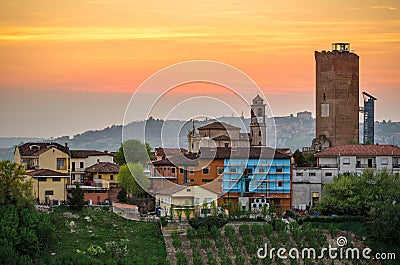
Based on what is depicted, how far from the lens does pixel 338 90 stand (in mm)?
67875

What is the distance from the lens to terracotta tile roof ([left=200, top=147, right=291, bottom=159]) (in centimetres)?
4691

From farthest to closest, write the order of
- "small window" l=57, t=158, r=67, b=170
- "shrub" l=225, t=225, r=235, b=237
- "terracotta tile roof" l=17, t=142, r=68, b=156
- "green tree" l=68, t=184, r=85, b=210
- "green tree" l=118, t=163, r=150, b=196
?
"terracotta tile roof" l=17, t=142, r=68, b=156
"small window" l=57, t=158, r=67, b=170
"green tree" l=118, t=163, r=150, b=196
"green tree" l=68, t=184, r=85, b=210
"shrub" l=225, t=225, r=235, b=237

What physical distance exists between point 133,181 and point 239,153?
5.50 meters

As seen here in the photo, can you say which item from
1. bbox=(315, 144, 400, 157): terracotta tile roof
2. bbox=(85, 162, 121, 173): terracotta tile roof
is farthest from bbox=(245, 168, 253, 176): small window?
bbox=(85, 162, 121, 173): terracotta tile roof

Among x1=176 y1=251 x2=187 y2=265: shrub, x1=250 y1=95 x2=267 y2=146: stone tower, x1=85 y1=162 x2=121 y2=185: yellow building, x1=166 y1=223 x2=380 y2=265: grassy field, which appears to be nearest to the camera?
x1=176 y1=251 x2=187 y2=265: shrub

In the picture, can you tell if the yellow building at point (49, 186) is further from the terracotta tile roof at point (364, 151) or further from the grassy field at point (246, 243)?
the terracotta tile roof at point (364, 151)

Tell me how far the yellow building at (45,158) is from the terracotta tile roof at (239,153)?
7.50 metres

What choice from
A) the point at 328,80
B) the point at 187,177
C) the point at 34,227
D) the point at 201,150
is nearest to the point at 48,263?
the point at 34,227

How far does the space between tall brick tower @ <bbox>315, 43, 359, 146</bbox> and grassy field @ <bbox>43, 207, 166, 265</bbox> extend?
29652mm

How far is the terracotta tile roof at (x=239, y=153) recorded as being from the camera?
46906mm

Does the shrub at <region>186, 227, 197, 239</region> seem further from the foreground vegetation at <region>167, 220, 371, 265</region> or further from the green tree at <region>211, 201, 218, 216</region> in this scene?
the green tree at <region>211, 201, 218, 216</region>

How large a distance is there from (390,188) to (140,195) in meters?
12.2

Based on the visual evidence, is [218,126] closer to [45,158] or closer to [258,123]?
[258,123]

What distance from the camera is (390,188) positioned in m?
44.1
